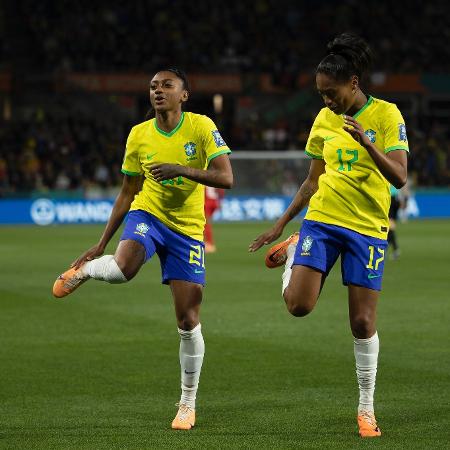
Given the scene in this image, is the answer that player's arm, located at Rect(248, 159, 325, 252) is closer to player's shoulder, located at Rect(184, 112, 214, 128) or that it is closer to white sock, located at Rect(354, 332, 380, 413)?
player's shoulder, located at Rect(184, 112, 214, 128)

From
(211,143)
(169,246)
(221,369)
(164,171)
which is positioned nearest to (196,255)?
(169,246)

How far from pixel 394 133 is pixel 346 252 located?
76cm

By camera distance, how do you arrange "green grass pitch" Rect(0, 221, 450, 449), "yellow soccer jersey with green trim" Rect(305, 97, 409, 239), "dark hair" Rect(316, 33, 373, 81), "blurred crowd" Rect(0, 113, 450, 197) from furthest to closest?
"blurred crowd" Rect(0, 113, 450, 197) → "green grass pitch" Rect(0, 221, 450, 449) → "yellow soccer jersey with green trim" Rect(305, 97, 409, 239) → "dark hair" Rect(316, 33, 373, 81)

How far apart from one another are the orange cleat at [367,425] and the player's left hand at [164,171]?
1.76m

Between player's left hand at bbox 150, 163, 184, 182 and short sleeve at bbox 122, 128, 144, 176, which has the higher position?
player's left hand at bbox 150, 163, 184, 182

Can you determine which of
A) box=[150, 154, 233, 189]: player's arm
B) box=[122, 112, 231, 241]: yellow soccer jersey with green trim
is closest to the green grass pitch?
box=[122, 112, 231, 241]: yellow soccer jersey with green trim

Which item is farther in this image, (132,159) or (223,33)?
(223,33)

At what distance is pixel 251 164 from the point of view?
115ft

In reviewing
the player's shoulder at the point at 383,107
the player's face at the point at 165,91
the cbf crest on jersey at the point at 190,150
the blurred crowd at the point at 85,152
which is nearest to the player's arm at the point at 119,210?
the cbf crest on jersey at the point at 190,150

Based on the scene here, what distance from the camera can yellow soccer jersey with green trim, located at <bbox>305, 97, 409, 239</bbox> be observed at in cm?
638

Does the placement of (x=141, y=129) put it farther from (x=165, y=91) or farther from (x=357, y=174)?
(x=357, y=174)

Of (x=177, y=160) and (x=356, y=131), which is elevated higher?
(x=356, y=131)

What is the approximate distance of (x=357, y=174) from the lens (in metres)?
6.48

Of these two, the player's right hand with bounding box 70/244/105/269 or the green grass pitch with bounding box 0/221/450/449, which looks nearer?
the green grass pitch with bounding box 0/221/450/449
